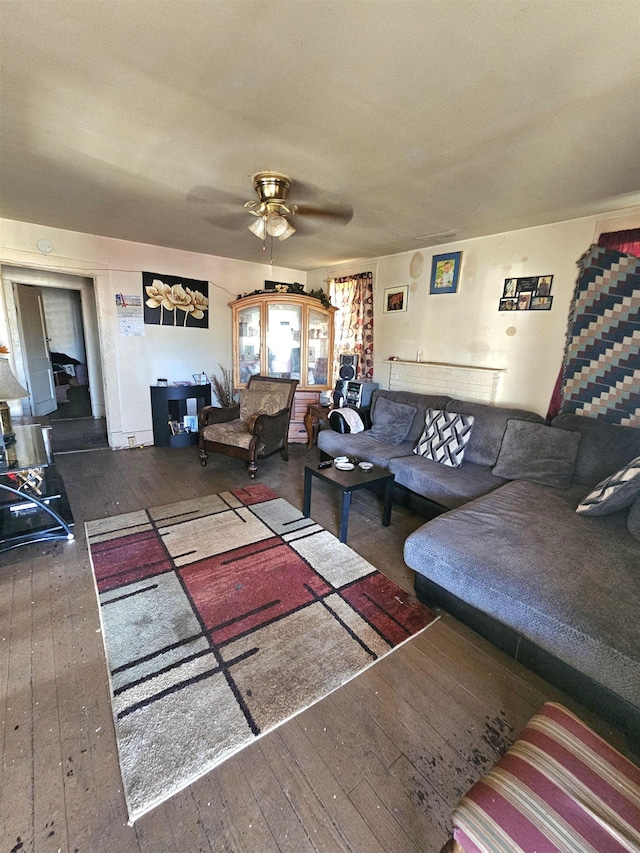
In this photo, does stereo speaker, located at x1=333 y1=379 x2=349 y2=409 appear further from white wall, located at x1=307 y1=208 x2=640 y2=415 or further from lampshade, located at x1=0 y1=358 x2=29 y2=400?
lampshade, located at x1=0 y1=358 x2=29 y2=400

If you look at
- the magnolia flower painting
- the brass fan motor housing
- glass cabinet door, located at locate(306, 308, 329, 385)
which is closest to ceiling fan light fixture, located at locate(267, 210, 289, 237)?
the brass fan motor housing

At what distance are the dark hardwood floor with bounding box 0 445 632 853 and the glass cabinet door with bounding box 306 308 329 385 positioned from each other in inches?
137

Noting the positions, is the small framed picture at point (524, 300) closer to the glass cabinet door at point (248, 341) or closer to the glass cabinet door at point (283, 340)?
the glass cabinet door at point (283, 340)

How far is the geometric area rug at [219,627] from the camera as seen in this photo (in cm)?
122

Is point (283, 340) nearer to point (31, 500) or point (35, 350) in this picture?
point (31, 500)

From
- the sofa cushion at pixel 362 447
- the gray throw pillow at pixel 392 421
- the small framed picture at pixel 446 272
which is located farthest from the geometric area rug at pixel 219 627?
the small framed picture at pixel 446 272

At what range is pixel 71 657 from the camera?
59.2 inches

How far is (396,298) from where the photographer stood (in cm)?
401

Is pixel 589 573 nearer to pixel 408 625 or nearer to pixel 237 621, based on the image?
pixel 408 625

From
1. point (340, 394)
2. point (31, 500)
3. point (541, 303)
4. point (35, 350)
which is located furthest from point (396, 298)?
point (35, 350)

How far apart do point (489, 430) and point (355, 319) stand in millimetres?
2357

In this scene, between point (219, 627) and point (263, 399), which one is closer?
point (219, 627)

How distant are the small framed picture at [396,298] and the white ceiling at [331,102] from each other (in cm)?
134

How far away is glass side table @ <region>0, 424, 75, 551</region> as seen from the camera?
84.0 inches
